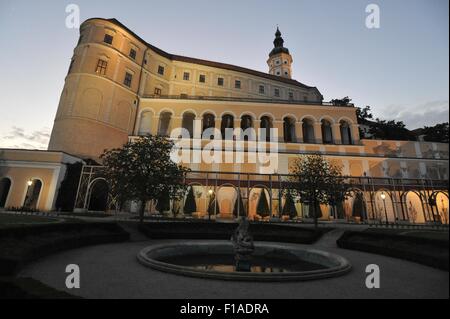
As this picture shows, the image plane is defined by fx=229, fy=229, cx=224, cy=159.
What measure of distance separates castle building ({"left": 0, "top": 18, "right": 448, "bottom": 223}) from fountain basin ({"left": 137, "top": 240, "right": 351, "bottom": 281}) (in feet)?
48.9

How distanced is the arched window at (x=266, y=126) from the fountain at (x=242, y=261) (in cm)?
2657

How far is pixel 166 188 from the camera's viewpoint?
1756 cm

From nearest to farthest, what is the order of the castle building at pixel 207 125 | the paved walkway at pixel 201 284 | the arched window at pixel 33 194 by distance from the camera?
1. the paved walkway at pixel 201 284
2. the arched window at pixel 33 194
3. the castle building at pixel 207 125

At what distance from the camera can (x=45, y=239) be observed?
982cm

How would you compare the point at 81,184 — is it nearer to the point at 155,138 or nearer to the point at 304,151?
the point at 155,138

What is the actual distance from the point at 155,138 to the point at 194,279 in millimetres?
14626

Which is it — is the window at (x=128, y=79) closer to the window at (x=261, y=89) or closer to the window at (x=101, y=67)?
the window at (x=101, y=67)

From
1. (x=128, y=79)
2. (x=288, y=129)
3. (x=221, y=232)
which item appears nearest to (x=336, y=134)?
(x=288, y=129)

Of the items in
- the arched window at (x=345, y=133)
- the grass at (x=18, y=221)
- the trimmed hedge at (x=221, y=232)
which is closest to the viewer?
the grass at (x=18, y=221)

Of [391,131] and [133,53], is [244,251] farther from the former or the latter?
[391,131]

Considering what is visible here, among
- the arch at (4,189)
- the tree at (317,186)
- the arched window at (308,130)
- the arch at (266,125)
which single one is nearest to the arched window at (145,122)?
the arch at (4,189)

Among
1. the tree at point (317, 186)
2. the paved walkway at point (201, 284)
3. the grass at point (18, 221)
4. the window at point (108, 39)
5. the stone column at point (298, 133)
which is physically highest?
the window at point (108, 39)

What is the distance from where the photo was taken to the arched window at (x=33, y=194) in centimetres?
2523
